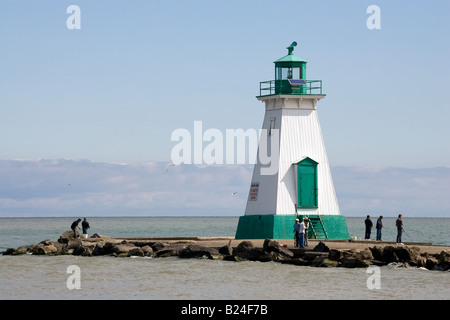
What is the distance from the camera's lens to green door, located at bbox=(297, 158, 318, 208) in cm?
3756

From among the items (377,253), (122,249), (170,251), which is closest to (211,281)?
(377,253)

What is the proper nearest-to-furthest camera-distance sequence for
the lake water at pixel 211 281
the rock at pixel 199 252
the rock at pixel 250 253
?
1. the lake water at pixel 211 281
2. the rock at pixel 250 253
3. the rock at pixel 199 252

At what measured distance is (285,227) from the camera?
122ft

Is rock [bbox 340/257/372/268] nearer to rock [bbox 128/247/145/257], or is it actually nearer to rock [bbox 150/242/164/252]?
rock [bbox 150/242/164/252]

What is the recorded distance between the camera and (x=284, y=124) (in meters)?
37.9

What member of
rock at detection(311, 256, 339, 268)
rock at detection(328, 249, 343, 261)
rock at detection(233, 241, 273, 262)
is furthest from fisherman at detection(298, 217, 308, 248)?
rock at detection(328, 249, 343, 261)

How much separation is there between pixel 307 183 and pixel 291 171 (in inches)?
31.1

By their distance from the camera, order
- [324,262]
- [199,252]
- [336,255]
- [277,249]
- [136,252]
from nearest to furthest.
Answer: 1. [324,262]
2. [336,255]
3. [277,249]
4. [199,252]
5. [136,252]

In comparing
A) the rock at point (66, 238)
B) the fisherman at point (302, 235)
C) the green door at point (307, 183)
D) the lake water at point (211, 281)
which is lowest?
the lake water at point (211, 281)

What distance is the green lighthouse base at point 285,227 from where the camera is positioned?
37062mm

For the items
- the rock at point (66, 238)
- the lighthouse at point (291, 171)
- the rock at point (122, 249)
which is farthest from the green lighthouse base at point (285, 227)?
the rock at point (66, 238)

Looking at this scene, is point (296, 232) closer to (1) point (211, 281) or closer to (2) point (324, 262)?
(2) point (324, 262)

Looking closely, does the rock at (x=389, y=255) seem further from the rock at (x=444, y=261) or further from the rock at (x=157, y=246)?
the rock at (x=157, y=246)
